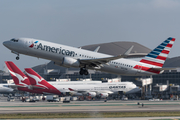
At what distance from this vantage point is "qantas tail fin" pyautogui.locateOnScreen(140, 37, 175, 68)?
2549 inches

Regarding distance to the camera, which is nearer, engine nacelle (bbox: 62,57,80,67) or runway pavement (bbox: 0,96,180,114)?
engine nacelle (bbox: 62,57,80,67)

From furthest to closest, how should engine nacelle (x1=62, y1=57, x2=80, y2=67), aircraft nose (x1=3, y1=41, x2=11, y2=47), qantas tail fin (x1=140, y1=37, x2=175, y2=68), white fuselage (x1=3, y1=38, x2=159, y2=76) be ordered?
qantas tail fin (x1=140, y1=37, x2=175, y2=68) < engine nacelle (x1=62, y1=57, x2=80, y2=67) < aircraft nose (x1=3, y1=41, x2=11, y2=47) < white fuselage (x1=3, y1=38, x2=159, y2=76)

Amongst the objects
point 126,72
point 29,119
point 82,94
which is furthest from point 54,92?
point 29,119

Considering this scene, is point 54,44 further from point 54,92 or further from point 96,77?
point 96,77

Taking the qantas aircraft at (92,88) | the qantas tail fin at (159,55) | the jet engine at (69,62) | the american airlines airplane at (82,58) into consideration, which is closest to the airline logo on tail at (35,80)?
the qantas aircraft at (92,88)

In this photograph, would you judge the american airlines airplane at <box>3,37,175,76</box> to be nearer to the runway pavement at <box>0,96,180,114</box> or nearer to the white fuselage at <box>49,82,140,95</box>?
the runway pavement at <box>0,96,180,114</box>

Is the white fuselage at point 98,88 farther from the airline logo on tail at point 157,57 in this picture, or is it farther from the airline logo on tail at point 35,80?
the airline logo on tail at point 157,57

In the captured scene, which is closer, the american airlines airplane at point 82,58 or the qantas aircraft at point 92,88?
the american airlines airplane at point 82,58

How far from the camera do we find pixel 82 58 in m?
56.8

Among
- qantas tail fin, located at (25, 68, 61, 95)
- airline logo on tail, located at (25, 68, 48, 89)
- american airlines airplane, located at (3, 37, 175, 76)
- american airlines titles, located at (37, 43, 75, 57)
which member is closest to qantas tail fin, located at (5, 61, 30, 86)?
airline logo on tail, located at (25, 68, 48, 89)

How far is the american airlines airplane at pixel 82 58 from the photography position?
53.4 m

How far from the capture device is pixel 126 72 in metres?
61.4

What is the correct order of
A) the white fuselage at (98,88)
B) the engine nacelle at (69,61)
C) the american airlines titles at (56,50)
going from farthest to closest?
the white fuselage at (98,88) → the engine nacelle at (69,61) → the american airlines titles at (56,50)

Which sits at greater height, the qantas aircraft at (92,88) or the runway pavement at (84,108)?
the qantas aircraft at (92,88)
